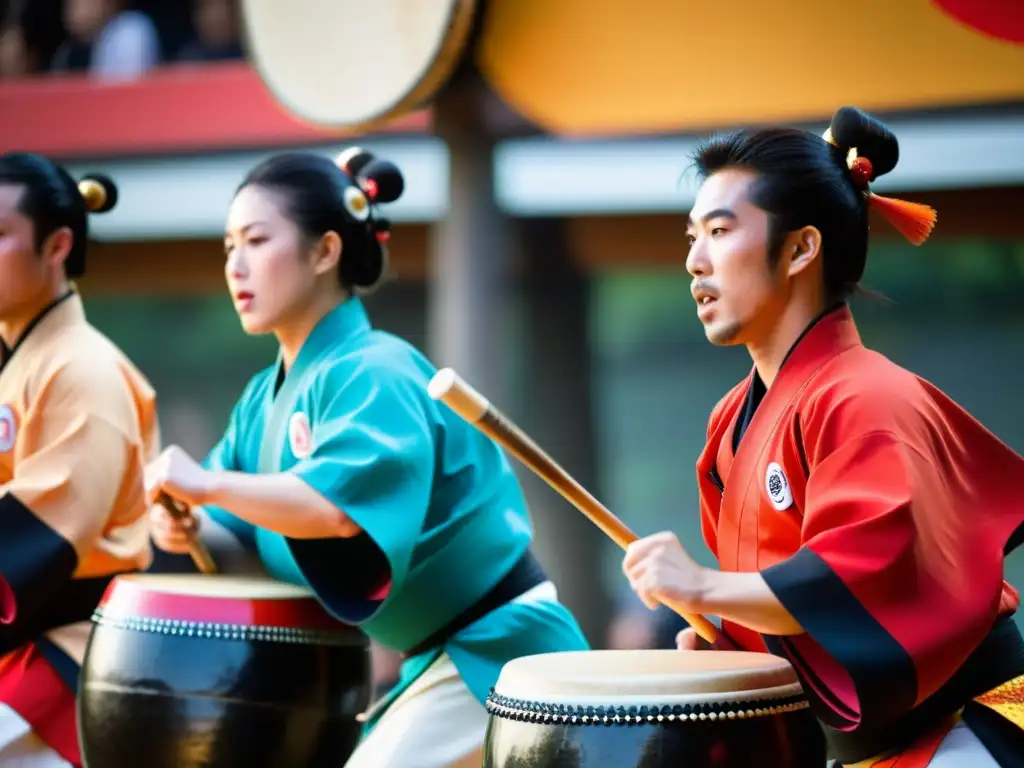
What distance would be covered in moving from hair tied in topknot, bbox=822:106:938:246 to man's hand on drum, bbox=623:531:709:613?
61 centimetres

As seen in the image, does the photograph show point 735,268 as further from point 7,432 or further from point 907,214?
point 7,432

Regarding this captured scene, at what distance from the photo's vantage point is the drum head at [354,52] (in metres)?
3.89

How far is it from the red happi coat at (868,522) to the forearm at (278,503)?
2.15ft

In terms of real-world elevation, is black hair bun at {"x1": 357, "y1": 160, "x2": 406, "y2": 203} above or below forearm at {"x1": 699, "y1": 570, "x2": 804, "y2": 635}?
below

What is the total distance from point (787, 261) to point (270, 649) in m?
1.09

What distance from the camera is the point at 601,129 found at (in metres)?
4.28

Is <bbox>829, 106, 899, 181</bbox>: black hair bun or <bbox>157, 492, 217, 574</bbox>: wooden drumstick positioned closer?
<bbox>829, 106, 899, 181</bbox>: black hair bun

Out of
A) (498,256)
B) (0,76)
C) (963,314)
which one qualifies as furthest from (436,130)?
(0,76)

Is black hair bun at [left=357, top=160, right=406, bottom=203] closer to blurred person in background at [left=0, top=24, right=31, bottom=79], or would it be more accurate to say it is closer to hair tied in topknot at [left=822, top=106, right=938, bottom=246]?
hair tied in topknot at [left=822, top=106, right=938, bottom=246]

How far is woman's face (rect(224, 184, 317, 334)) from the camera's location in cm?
257

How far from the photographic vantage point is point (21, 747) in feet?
8.71

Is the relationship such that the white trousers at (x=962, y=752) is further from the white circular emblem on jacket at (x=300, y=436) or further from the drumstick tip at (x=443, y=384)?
the white circular emblem on jacket at (x=300, y=436)

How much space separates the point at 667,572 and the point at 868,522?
9.4 inches

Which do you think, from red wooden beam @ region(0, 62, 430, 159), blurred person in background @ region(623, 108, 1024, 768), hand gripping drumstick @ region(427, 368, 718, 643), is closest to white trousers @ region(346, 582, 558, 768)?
blurred person in background @ region(623, 108, 1024, 768)
